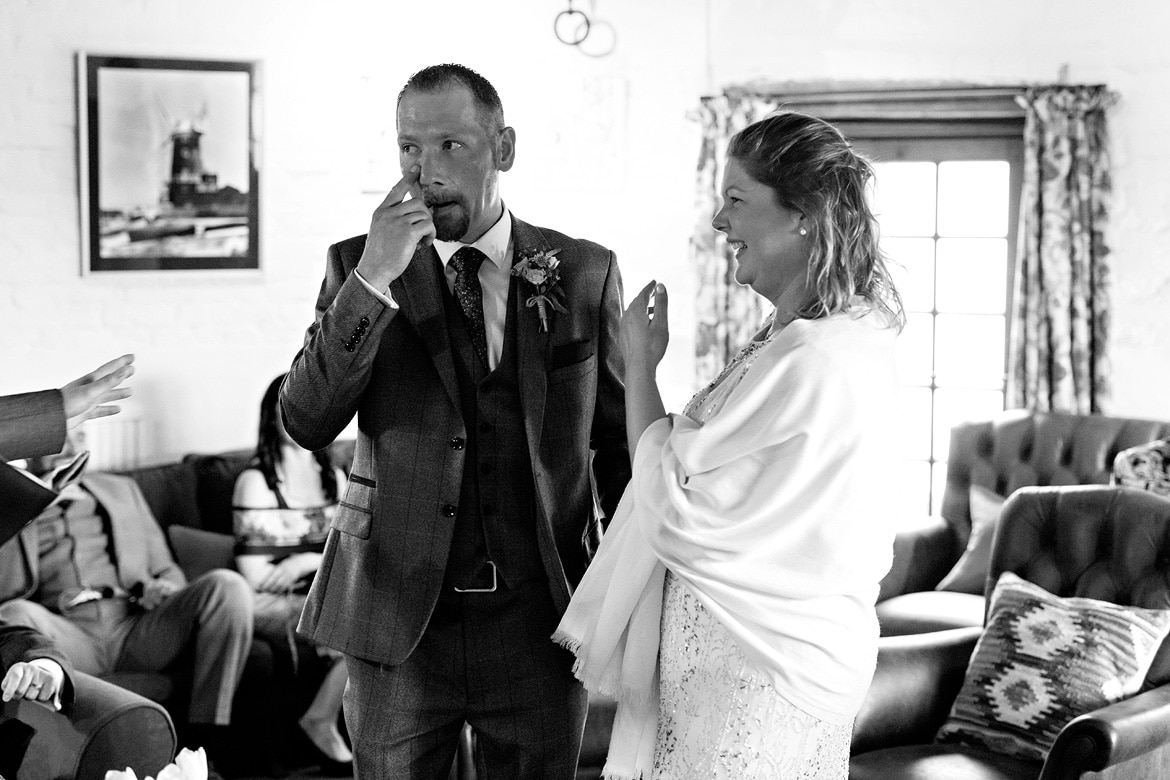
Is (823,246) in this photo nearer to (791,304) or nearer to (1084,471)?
(791,304)

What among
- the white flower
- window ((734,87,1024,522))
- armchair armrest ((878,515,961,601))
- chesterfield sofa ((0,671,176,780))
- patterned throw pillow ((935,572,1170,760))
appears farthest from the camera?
window ((734,87,1024,522))

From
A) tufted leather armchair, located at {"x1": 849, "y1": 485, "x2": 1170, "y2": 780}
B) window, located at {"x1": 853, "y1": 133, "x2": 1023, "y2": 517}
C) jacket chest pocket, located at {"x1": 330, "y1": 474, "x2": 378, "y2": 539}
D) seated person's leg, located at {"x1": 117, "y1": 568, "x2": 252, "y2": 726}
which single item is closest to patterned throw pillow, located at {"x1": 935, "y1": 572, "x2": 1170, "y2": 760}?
tufted leather armchair, located at {"x1": 849, "y1": 485, "x2": 1170, "y2": 780}

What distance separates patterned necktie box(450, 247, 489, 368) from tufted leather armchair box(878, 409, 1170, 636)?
279cm

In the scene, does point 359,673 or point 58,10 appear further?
point 58,10

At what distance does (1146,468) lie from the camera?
411 cm

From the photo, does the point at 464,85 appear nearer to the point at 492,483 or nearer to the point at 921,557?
the point at 492,483

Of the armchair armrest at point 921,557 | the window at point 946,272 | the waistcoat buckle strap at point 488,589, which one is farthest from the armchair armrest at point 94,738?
the window at point 946,272

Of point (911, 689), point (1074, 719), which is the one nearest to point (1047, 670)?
point (1074, 719)

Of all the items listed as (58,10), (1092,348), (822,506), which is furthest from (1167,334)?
(58,10)

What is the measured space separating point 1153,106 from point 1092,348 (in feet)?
3.24

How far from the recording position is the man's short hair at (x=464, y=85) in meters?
2.08

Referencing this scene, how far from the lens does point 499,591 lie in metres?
2.08

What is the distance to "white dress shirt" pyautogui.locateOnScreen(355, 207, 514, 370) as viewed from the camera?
215 cm

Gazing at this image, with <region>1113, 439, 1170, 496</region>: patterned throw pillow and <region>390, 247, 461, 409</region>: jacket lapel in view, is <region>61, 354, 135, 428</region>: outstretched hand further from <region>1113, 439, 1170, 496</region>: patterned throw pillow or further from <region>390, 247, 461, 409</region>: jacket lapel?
<region>1113, 439, 1170, 496</region>: patterned throw pillow
